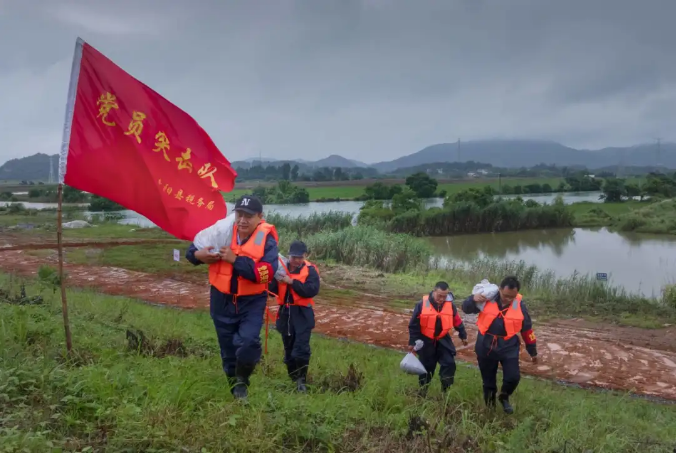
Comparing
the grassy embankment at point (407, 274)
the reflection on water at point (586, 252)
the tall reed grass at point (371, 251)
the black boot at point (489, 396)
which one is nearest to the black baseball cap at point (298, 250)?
the black boot at point (489, 396)

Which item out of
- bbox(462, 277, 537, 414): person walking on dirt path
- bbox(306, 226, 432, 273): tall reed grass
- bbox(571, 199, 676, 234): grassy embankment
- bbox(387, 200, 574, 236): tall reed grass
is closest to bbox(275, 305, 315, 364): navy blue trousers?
bbox(462, 277, 537, 414): person walking on dirt path

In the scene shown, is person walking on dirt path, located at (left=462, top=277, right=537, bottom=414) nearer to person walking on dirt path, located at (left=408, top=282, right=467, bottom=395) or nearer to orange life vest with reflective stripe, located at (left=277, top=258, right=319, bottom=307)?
person walking on dirt path, located at (left=408, top=282, right=467, bottom=395)

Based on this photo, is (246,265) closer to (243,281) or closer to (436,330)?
(243,281)

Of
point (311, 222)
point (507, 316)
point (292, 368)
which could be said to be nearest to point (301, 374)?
point (292, 368)

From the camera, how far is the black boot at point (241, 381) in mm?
3723

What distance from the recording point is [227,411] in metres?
3.36

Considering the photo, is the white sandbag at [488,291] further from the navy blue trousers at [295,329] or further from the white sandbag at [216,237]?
the white sandbag at [216,237]

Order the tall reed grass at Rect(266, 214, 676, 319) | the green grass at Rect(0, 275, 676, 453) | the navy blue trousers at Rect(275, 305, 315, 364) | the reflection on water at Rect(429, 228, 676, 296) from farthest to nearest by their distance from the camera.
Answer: the reflection on water at Rect(429, 228, 676, 296) → the tall reed grass at Rect(266, 214, 676, 319) → the navy blue trousers at Rect(275, 305, 315, 364) → the green grass at Rect(0, 275, 676, 453)

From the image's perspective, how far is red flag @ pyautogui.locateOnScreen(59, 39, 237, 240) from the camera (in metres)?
3.98

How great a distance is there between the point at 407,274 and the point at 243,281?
12183 millimetres

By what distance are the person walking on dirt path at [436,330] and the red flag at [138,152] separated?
6.80 feet

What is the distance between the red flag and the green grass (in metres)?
1.24

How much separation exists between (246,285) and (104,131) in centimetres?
159

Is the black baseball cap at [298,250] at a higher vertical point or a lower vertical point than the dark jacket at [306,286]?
higher
